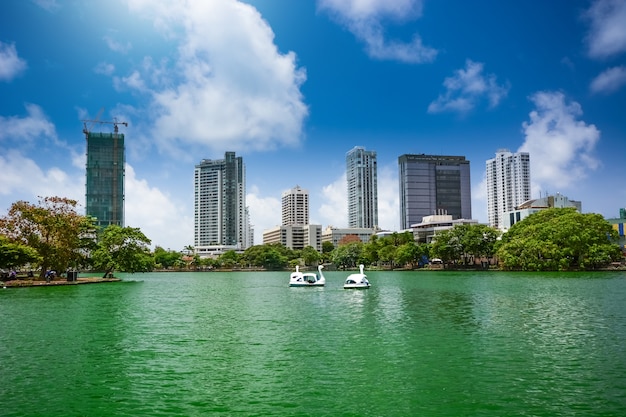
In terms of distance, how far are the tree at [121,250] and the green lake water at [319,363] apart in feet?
144

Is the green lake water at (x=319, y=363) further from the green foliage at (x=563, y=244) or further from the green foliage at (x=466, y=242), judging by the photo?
the green foliage at (x=466, y=242)

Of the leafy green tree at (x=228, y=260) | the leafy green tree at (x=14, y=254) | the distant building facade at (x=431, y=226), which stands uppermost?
the distant building facade at (x=431, y=226)

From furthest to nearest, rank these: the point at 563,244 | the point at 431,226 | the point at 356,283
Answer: the point at 431,226 → the point at 563,244 → the point at 356,283

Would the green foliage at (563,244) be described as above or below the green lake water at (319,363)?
above

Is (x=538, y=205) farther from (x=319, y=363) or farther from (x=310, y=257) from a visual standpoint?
(x=319, y=363)

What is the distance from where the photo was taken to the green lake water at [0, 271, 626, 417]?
1298cm

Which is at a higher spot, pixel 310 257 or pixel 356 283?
pixel 310 257

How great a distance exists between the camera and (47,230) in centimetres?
6081

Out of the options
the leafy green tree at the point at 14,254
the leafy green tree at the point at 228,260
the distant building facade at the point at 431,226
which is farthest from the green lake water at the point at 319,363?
the leafy green tree at the point at 228,260

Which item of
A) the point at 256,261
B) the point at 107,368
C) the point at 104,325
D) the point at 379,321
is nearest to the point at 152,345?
the point at 107,368

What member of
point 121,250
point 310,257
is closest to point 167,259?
point 310,257

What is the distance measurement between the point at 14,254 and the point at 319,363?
49.5 meters

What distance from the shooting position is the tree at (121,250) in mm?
74125

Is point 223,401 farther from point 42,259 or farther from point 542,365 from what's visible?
point 42,259
